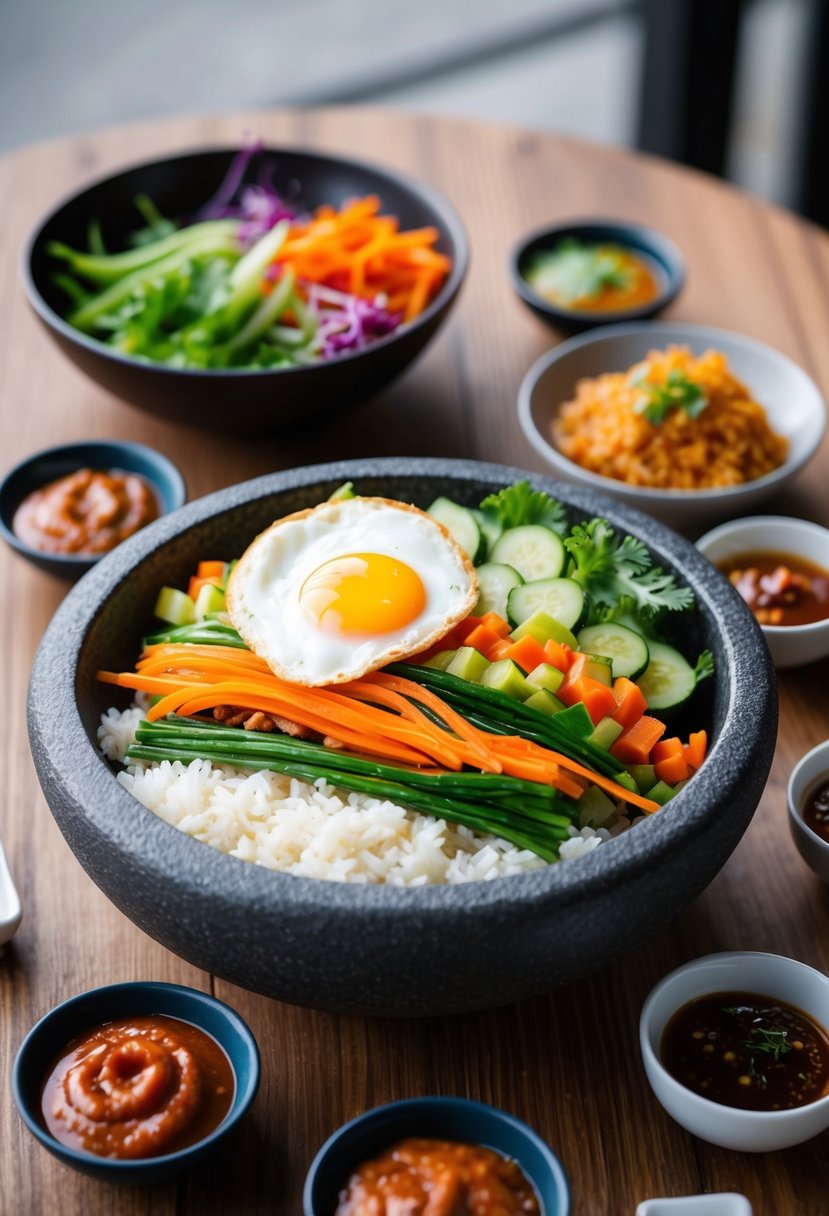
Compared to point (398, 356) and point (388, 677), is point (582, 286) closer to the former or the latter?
point (398, 356)

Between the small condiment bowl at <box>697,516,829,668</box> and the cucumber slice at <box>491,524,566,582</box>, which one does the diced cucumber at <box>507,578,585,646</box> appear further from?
the small condiment bowl at <box>697,516,829,668</box>

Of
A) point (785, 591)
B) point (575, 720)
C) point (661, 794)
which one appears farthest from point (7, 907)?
point (785, 591)

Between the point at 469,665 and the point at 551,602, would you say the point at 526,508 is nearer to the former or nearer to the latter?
the point at 551,602

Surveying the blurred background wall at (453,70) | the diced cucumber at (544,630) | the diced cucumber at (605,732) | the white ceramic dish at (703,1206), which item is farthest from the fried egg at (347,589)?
the blurred background wall at (453,70)

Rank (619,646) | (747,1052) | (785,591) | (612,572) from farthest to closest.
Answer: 1. (785,591)
2. (612,572)
3. (619,646)
4. (747,1052)

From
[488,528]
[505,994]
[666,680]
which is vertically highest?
[488,528]
